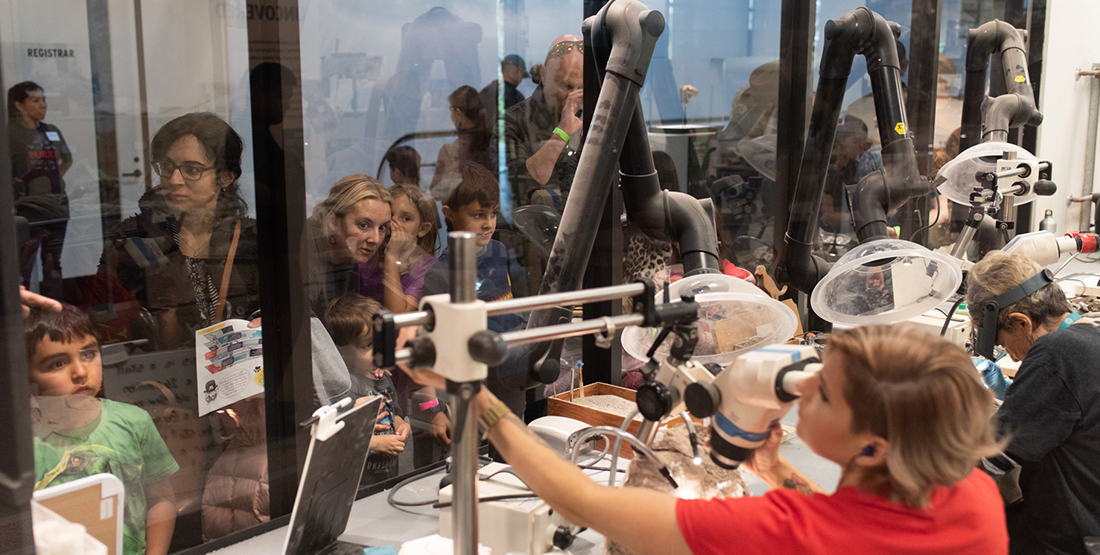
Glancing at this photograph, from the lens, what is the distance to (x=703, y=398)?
4.17 ft

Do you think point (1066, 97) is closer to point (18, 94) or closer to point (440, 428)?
point (440, 428)

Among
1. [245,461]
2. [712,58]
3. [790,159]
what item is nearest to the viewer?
[245,461]

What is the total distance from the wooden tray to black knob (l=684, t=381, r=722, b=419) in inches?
34.3

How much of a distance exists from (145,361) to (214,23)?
2.76 feet

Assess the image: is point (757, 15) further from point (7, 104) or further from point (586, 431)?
point (7, 104)

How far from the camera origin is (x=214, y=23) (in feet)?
6.50

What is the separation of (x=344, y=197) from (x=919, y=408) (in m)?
1.64

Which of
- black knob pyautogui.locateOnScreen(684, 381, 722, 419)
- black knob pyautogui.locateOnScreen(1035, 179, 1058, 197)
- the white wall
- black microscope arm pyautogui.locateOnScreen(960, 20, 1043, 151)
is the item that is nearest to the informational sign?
black knob pyautogui.locateOnScreen(684, 381, 722, 419)

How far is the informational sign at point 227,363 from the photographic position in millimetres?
2055

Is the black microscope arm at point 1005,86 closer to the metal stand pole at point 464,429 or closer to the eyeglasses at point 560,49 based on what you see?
the eyeglasses at point 560,49

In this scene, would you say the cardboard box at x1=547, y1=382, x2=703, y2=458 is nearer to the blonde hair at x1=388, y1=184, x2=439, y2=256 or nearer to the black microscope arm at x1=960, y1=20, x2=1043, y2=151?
the blonde hair at x1=388, y1=184, x2=439, y2=256

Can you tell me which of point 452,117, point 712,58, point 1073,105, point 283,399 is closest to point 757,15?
point 712,58

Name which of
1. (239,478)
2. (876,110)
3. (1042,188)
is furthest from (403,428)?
(1042,188)

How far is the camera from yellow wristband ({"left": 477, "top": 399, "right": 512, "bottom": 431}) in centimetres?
125
